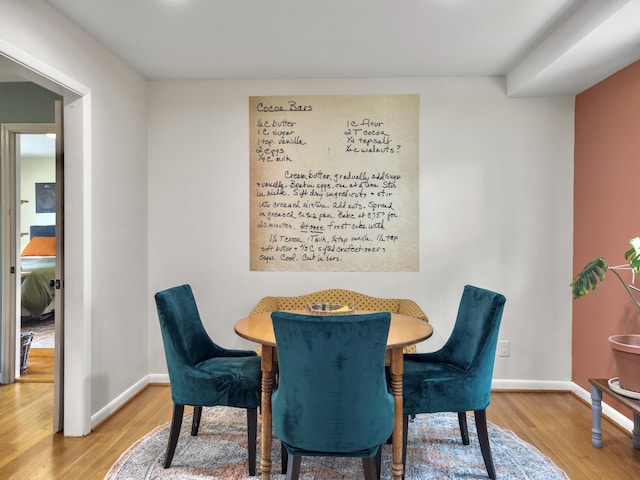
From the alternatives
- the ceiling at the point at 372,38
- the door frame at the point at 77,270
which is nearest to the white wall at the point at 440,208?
the ceiling at the point at 372,38

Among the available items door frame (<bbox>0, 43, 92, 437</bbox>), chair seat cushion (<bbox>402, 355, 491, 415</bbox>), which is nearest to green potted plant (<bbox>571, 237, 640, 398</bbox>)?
chair seat cushion (<bbox>402, 355, 491, 415</bbox>)

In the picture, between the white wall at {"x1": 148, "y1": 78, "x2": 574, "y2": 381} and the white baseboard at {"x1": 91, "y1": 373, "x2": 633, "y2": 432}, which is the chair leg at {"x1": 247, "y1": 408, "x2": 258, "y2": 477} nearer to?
the white baseboard at {"x1": 91, "y1": 373, "x2": 633, "y2": 432}

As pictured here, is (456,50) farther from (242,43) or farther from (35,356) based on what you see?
(35,356)

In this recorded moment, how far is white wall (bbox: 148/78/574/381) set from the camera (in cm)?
341

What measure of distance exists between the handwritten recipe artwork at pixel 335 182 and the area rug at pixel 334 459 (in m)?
1.32

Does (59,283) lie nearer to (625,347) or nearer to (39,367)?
(39,367)

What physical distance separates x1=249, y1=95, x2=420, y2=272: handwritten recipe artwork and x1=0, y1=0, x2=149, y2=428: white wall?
36.1 inches

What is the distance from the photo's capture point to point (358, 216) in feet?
11.3

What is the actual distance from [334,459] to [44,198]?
707cm

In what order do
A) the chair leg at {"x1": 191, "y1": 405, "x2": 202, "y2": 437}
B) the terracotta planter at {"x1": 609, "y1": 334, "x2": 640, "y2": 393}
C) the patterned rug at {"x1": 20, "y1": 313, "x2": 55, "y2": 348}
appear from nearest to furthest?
the terracotta planter at {"x1": 609, "y1": 334, "x2": 640, "y2": 393} < the chair leg at {"x1": 191, "y1": 405, "x2": 202, "y2": 437} < the patterned rug at {"x1": 20, "y1": 313, "x2": 55, "y2": 348}

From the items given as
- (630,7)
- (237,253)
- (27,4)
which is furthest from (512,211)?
(27,4)

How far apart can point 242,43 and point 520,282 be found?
2.66 m

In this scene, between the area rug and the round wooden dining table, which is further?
the area rug

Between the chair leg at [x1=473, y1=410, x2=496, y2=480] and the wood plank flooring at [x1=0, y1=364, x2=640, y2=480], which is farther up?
the chair leg at [x1=473, y1=410, x2=496, y2=480]
